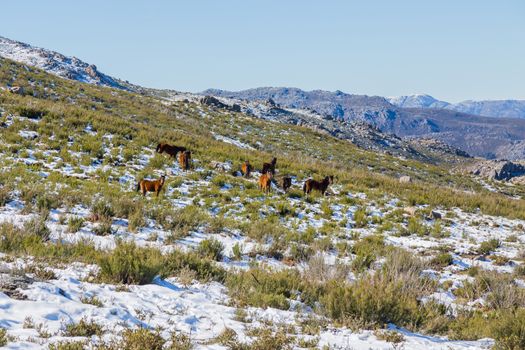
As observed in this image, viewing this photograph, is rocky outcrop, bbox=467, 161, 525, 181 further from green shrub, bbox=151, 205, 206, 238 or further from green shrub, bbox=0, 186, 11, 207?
green shrub, bbox=0, 186, 11, 207

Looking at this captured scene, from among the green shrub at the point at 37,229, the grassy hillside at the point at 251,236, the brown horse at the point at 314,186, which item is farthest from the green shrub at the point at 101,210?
the brown horse at the point at 314,186

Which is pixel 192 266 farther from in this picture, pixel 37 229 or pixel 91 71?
pixel 91 71

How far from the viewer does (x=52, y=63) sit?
6494cm

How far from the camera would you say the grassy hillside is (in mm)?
5258

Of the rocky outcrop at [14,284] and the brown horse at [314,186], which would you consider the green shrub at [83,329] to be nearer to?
the rocky outcrop at [14,284]

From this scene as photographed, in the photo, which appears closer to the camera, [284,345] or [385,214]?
[284,345]

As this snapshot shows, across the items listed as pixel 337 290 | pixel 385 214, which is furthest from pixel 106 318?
pixel 385 214

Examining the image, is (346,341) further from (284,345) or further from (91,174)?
(91,174)

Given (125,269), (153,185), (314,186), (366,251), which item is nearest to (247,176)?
(314,186)

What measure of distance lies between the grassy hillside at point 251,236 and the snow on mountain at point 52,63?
151ft

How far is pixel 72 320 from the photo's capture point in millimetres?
4102

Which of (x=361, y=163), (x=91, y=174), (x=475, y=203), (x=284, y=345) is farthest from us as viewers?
(x=361, y=163)

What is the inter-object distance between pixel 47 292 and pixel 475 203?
663 inches

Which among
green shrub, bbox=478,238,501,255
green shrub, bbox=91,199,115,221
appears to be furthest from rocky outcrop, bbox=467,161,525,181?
green shrub, bbox=91,199,115,221
